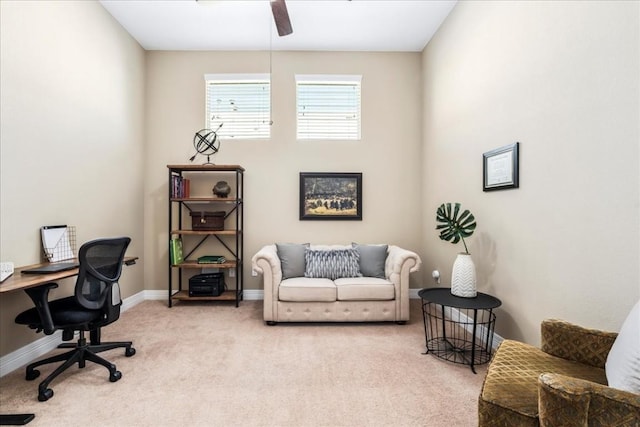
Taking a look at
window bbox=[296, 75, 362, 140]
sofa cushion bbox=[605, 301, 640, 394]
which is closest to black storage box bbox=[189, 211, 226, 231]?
window bbox=[296, 75, 362, 140]

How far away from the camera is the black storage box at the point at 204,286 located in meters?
4.04

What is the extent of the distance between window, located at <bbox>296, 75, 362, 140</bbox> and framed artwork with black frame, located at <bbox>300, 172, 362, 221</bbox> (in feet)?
1.92

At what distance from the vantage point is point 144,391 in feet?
6.97

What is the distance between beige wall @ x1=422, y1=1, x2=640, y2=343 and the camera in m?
1.67

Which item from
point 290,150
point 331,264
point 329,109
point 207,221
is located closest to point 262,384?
point 331,264

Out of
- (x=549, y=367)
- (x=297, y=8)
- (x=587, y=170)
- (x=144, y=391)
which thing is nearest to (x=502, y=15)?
(x=587, y=170)

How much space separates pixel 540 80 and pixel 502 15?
83 cm

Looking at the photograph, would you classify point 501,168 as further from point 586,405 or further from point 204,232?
point 204,232

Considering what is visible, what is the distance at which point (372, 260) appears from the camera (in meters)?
3.80

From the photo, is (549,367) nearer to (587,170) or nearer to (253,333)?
(587,170)

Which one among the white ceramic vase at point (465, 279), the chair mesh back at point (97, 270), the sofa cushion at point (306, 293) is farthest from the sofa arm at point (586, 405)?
the chair mesh back at point (97, 270)

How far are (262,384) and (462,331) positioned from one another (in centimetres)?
210

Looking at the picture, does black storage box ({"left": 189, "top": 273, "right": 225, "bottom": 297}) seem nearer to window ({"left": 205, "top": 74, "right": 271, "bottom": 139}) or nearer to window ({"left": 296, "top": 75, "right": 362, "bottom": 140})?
window ({"left": 205, "top": 74, "right": 271, "bottom": 139})

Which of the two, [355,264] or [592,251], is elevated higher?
[592,251]
